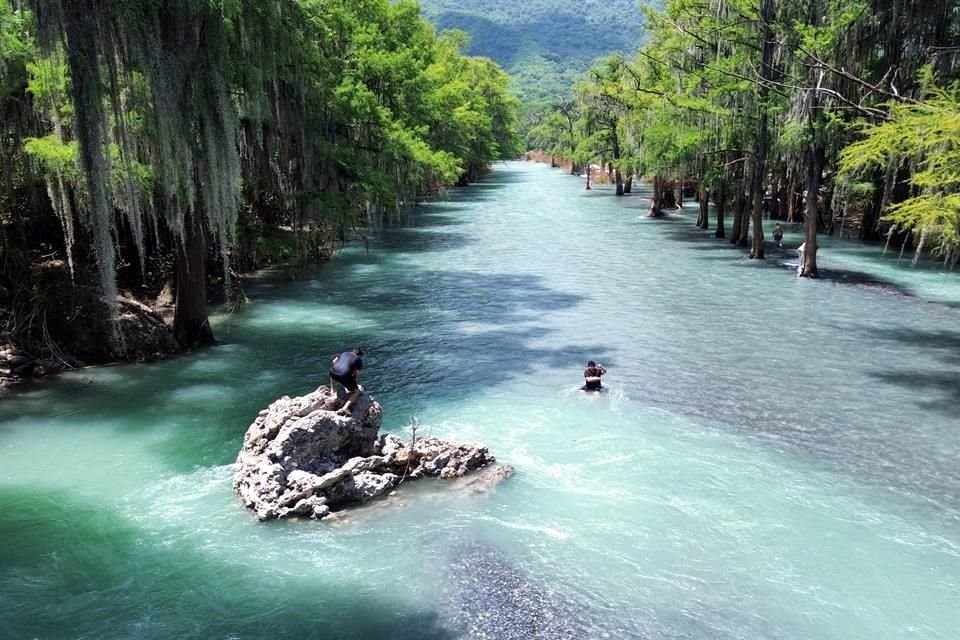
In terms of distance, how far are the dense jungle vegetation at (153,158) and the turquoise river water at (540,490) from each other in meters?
2.00

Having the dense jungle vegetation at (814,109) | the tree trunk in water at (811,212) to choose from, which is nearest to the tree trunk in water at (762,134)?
the dense jungle vegetation at (814,109)

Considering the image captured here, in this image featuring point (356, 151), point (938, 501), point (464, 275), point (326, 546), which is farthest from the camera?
point (464, 275)

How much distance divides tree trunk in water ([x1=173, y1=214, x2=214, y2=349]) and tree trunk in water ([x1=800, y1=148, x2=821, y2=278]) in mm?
20719

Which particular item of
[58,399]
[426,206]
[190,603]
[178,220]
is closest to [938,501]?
[190,603]

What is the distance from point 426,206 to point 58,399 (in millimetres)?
49055

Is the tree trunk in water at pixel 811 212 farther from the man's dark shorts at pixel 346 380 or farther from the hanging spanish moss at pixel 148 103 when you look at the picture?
the man's dark shorts at pixel 346 380

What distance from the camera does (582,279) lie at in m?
27.8

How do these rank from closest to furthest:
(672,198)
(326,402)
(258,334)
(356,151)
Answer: (326,402)
(258,334)
(356,151)
(672,198)

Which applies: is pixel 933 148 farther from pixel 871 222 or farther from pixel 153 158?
pixel 871 222

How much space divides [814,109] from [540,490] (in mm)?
20421

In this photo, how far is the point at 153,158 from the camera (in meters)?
14.5

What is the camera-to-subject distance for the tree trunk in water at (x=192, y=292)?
16.8 m

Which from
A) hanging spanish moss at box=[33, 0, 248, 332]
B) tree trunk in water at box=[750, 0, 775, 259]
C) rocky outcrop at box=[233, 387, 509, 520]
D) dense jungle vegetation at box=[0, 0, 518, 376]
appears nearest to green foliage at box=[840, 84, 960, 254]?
rocky outcrop at box=[233, 387, 509, 520]

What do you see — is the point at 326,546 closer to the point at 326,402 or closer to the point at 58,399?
the point at 326,402
